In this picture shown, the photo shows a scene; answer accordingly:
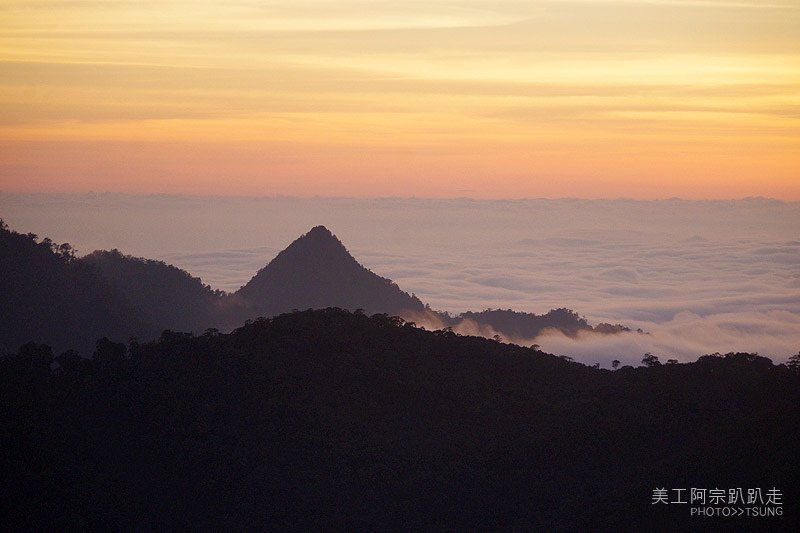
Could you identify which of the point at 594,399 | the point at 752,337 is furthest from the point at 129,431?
the point at 752,337

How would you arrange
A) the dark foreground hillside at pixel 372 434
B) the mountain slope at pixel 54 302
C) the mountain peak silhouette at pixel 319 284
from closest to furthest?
the dark foreground hillside at pixel 372 434
the mountain slope at pixel 54 302
the mountain peak silhouette at pixel 319 284

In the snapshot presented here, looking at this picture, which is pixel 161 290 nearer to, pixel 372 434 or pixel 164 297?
pixel 164 297

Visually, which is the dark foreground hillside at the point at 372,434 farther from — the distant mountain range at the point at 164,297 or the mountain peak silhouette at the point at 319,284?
the mountain peak silhouette at the point at 319,284

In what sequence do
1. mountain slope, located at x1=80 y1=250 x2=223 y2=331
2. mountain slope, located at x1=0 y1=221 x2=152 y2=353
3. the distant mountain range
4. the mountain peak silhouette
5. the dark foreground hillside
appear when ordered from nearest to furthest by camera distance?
the dark foreground hillside, mountain slope, located at x1=0 y1=221 x2=152 y2=353, the distant mountain range, mountain slope, located at x1=80 y1=250 x2=223 y2=331, the mountain peak silhouette

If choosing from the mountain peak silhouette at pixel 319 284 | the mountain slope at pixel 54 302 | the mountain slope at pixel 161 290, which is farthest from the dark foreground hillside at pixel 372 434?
the mountain peak silhouette at pixel 319 284

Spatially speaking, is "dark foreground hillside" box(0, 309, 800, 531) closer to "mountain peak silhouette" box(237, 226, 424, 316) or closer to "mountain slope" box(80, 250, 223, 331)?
"mountain slope" box(80, 250, 223, 331)

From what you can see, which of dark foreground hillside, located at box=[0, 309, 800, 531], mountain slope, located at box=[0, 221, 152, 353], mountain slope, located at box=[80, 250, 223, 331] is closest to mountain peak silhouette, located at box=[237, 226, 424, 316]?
mountain slope, located at box=[80, 250, 223, 331]
